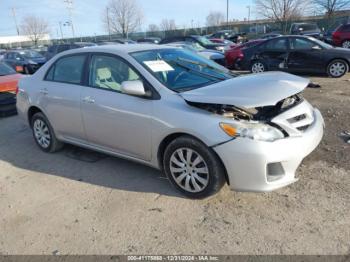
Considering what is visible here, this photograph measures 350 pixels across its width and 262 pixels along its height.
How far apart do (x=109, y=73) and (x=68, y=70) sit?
881 millimetres

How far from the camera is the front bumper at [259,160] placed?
10.2ft

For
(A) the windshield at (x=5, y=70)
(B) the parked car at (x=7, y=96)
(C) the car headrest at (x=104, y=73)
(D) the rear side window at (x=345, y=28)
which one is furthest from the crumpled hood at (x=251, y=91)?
(D) the rear side window at (x=345, y=28)

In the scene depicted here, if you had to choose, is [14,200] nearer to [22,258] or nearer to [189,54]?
[22,258]

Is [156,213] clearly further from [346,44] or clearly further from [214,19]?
[214,19]

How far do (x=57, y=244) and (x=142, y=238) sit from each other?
2.55 feet

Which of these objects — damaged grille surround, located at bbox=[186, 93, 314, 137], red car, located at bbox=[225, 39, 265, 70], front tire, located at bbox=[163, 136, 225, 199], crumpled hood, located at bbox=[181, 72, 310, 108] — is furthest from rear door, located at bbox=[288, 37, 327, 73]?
front tire, located at bbox=[163, 136, 225, 199]

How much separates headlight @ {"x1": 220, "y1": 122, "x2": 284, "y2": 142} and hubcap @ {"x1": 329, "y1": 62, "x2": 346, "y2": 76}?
8.71 meters

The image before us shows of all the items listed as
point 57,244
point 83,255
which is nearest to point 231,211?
point 83,255

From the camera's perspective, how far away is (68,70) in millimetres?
4797

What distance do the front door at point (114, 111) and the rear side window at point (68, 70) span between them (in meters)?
0.24

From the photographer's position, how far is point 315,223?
3070 millimetres

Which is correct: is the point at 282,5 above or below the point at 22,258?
above

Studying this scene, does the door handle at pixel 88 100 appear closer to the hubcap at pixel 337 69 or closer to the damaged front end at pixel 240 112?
the damaged front end at pixel 240 112

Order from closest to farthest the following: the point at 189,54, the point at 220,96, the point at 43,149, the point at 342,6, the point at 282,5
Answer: the point at 220,96, the point at 189,54, the point at 43,149, the point at 342,6, the point at 282,5
